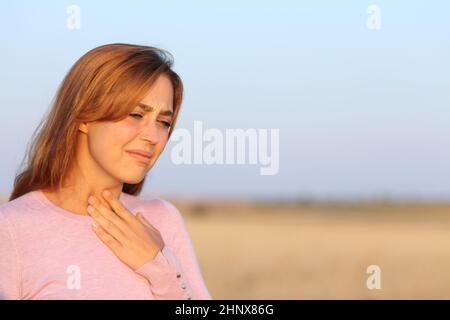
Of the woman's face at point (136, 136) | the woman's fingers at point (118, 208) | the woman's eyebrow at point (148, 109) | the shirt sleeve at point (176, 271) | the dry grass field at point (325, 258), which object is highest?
the woman's eyebrow at point (148, 109)

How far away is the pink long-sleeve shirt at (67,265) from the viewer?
7.96 ft

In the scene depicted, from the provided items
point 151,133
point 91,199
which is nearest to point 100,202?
point 91,199

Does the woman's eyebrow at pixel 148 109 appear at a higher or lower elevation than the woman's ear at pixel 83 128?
higher

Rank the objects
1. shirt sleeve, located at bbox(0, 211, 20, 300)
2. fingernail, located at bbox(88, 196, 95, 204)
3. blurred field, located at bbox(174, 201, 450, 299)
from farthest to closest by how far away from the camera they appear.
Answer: blurred field, located at bbox(174, 201, 450, 299)
fingernail, located at bbox(88, 196, 95, 204)
shirt sleeve, located at bbox(0, 211, 20, 300)

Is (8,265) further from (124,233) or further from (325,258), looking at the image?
(325,258)

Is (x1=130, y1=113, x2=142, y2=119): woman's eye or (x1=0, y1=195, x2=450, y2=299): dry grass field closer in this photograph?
(x1=130, y1=113, x2=142, y2=119): woman's eye

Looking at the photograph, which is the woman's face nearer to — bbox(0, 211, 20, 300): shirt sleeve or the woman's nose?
the woman's nose

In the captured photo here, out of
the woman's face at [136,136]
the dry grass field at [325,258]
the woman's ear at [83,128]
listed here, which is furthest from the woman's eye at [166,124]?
the dry grass field at [325,258]

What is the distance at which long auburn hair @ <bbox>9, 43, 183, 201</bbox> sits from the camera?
2.48 meters

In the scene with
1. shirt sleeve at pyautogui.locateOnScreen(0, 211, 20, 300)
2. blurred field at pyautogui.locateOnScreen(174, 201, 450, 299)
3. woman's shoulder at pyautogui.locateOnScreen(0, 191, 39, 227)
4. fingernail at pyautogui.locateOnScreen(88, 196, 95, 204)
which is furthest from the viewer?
blurred field at pyautogui.locateOnScreen(174, 201, 450, 299)

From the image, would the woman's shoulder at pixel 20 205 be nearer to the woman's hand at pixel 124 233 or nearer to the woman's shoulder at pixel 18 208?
the woman's shoulder at pixel 18 208

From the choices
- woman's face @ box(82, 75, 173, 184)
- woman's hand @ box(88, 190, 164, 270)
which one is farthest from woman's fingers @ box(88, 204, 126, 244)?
woman's face @ box(82, 75, 173, 184)

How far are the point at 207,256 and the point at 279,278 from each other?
2011 millimetres
